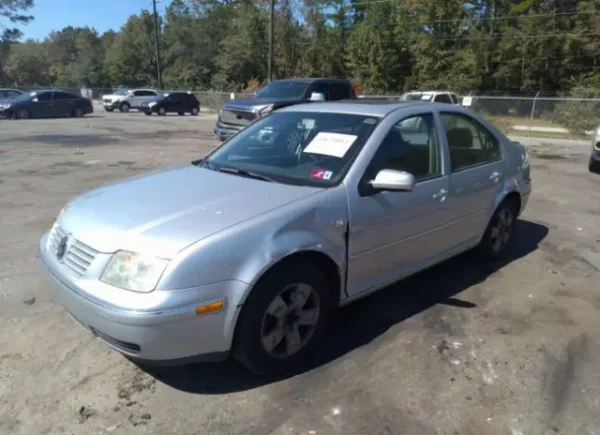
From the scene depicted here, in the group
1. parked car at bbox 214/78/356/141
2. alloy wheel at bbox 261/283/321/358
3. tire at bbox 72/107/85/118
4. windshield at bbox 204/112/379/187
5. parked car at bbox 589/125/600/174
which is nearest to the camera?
alloy wheel at bbox 261/283/321/358

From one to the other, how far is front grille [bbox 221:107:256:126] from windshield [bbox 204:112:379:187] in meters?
7.86

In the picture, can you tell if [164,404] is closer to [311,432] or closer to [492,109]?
[311,432]

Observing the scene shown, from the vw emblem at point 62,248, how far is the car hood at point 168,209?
0.06 m

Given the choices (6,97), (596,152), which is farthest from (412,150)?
(6,97)

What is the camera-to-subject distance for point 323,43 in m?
51.5

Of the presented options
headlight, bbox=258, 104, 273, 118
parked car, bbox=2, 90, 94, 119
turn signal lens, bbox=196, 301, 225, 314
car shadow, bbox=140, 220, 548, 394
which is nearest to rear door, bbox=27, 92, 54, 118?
parked car, bbox=2, 90, 94, 119

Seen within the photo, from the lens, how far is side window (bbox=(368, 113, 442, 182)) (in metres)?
3.68

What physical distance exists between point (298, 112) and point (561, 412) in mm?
2811

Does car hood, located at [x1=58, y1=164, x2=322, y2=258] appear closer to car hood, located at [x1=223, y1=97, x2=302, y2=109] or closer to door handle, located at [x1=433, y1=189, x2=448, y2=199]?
door handle, located at [x1=433, y1=189, x2=448, y2=199]

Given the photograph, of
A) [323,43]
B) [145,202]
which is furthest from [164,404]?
[323,43]

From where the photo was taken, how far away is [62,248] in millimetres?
3070

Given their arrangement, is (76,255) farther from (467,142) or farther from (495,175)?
(495,175)

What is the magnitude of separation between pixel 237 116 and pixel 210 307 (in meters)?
10.3

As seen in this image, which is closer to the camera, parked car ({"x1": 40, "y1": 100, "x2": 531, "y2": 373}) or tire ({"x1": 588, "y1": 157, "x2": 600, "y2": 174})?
parked car ({"x1": 40, "y1": 100, "x2": 531, "y2": 373})
